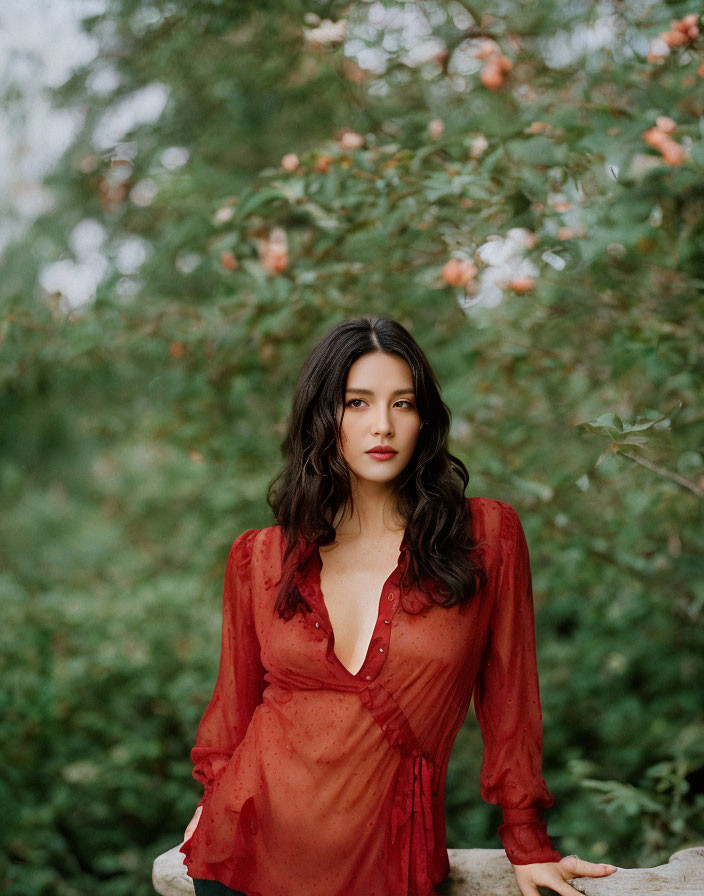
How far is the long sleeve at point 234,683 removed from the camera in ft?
5.31

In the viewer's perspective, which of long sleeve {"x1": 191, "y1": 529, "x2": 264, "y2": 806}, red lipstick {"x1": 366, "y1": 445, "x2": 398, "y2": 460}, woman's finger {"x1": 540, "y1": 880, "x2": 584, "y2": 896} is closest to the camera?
woman's finger {"x1": 540, "y1": 880, "x2": 584, "y2": 896}

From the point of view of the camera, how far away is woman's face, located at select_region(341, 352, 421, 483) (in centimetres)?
145

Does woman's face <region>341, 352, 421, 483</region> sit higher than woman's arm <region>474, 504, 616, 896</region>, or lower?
higher

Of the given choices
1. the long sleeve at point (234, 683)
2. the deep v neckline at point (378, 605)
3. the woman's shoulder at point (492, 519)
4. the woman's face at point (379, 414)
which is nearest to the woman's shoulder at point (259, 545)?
the long sleeve at point (234, 683)

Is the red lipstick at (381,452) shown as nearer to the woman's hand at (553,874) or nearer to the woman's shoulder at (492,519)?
the woman's shoulder at (492,519)

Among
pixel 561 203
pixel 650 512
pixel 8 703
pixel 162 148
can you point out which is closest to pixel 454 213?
pixel 561 203

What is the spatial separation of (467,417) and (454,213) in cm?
83

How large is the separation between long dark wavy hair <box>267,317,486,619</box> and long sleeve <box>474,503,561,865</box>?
0.07 metres

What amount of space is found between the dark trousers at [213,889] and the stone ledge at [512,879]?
210 mm

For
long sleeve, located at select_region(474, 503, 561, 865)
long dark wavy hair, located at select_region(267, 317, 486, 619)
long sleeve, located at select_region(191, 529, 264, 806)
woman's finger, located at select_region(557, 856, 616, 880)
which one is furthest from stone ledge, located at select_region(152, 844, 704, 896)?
long dark wavy hair, located at select_region(267, 317, 486, 619)

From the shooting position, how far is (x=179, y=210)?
3.52m

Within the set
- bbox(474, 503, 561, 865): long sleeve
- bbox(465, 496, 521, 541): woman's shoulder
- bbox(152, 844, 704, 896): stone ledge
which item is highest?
bbox(465, 496, 521, 541): woman's shoulder

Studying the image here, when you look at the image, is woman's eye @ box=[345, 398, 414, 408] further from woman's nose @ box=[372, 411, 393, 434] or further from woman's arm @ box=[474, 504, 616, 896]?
woman's arm @ box=[474, 504, 616, 896]

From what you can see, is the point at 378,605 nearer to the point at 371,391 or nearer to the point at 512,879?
the point at 371,391
